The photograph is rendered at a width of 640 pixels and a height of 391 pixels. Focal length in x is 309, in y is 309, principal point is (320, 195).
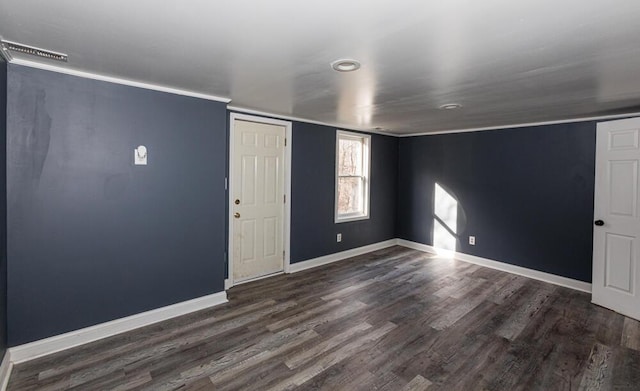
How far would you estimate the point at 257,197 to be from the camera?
13.6 feet

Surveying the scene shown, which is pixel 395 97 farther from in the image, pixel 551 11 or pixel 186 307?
pixel 186 307

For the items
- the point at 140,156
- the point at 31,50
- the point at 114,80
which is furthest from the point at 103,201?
the point at 31,50

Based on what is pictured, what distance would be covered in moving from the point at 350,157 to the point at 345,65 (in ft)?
10.9

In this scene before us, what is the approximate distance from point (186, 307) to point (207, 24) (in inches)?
105

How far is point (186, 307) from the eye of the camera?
124 inches

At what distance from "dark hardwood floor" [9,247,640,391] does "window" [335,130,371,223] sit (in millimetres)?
1757

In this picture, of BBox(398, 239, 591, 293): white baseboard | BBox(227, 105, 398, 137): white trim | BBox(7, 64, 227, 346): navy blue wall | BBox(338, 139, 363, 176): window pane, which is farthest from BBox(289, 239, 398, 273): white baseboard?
BBox(227, 105, 398, 137): white trim

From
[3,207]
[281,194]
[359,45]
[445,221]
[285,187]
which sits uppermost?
[359,45]

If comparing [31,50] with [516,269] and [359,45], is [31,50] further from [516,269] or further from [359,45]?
[516,269]

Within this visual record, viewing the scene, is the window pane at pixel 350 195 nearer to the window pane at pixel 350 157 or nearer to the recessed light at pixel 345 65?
the window pane at pixel 350 157

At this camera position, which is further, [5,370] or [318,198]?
[318,198]

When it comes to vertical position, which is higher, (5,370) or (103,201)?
(103,201)

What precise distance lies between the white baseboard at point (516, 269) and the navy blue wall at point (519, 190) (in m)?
0.07

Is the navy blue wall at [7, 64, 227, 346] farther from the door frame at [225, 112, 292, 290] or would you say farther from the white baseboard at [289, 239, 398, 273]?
the white baseboard at [289, 239, 398, 273]
